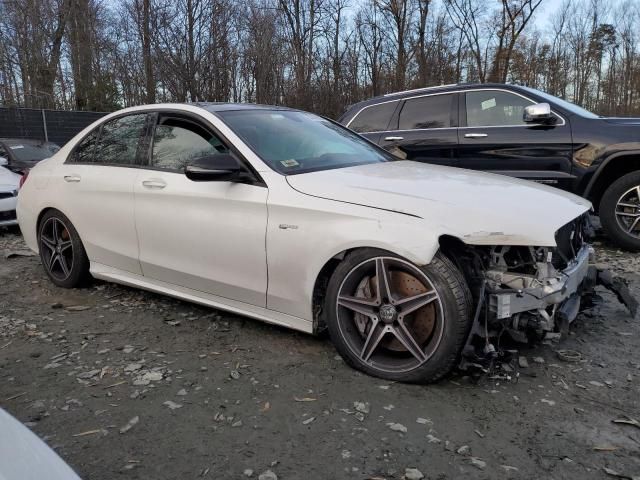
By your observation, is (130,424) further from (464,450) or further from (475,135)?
(475,135)

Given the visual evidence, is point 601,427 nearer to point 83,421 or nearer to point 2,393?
point 83,421

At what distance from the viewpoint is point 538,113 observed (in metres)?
5.48

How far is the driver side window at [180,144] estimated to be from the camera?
363cm

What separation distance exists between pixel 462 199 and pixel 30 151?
10.2 m

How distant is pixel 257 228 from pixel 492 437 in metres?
1.70

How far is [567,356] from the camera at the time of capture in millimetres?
3139

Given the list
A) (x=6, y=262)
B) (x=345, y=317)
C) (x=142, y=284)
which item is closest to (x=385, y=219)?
(x=345, y=317)

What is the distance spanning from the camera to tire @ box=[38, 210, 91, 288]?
4.44 meters

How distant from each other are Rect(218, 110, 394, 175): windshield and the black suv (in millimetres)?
1108

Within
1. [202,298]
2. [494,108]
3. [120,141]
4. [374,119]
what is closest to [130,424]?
[202,298]

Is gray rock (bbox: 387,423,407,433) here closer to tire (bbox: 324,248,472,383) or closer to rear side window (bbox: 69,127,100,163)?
tire (bbox: 324,248,472,383)

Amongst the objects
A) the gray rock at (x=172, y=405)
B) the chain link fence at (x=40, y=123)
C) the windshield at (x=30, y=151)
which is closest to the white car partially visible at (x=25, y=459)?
the gray rock at (x=172, y=405)

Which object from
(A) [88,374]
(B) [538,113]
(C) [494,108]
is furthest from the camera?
(C) [494,108]

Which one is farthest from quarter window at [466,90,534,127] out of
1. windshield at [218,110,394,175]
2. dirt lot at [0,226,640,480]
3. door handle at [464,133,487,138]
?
dirt lot at [0,226,640,480]
